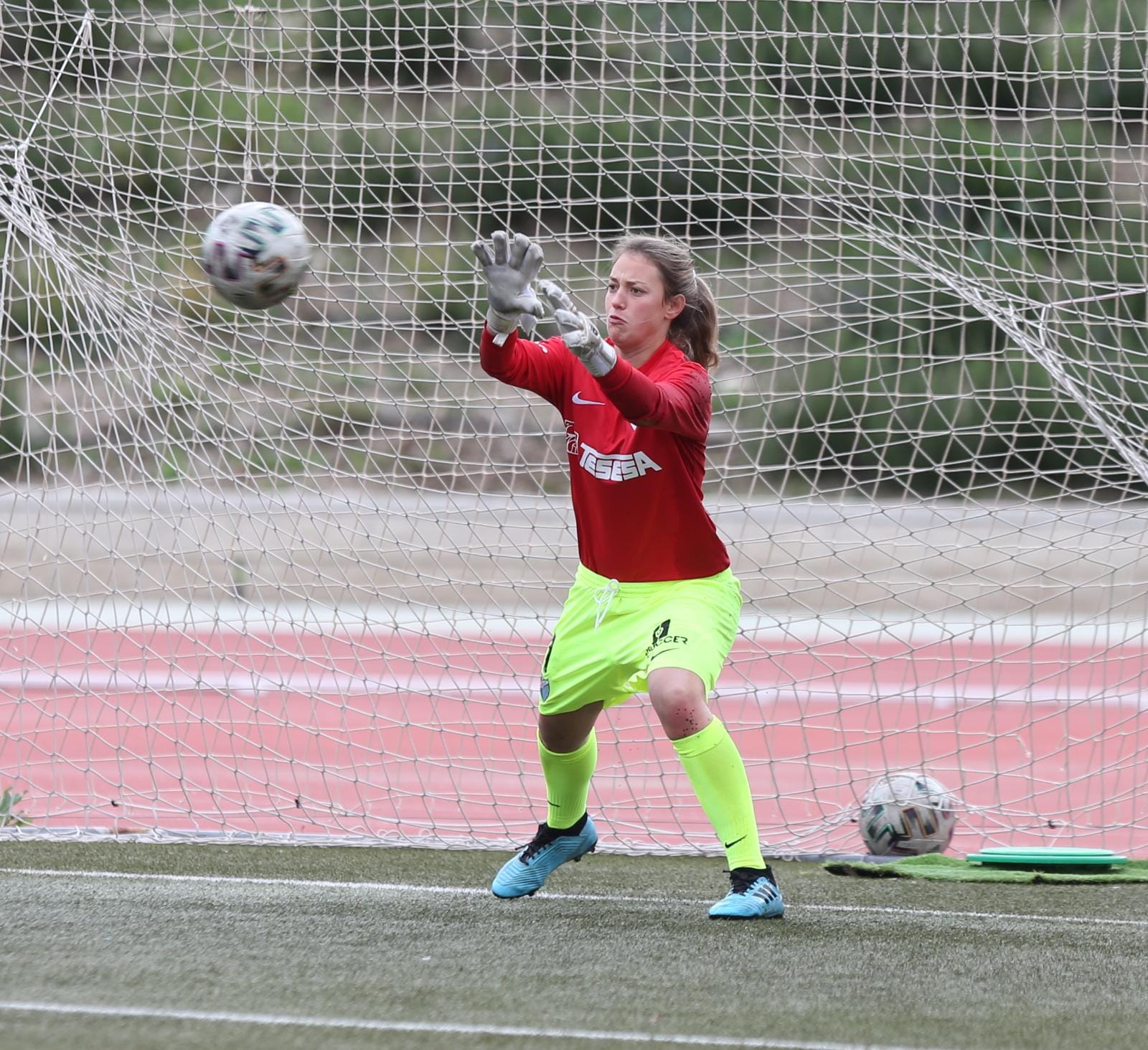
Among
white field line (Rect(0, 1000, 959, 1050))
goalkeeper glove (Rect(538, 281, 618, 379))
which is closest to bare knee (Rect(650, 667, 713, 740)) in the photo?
goalkeeper glove (Rect(538, 281, 618, 379))

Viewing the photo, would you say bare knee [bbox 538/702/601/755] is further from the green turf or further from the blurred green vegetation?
the blurred green vegetation

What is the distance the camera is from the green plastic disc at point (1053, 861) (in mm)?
5094

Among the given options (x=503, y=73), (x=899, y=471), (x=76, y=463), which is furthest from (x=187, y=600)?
(x=899, y=471)

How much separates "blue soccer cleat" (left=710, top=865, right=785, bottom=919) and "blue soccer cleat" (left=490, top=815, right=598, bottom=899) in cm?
50

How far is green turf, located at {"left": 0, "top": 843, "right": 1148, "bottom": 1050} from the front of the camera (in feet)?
9.73

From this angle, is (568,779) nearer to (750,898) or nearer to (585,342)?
(750,898)

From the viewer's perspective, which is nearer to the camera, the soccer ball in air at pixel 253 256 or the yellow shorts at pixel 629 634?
the yellow shorts at pixel 629 634

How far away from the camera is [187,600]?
6.04 meters

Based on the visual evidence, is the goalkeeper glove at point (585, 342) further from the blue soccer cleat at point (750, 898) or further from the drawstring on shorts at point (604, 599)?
the blue soccer cleat at point (750, 898)

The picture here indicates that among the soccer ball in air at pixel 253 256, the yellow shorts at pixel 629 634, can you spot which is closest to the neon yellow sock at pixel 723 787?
the yellow shorts at pixel 629 634

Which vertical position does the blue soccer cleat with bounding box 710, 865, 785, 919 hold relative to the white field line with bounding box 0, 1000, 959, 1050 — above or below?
below

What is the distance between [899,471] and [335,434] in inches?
86.8

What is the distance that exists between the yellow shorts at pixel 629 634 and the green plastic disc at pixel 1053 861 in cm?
154

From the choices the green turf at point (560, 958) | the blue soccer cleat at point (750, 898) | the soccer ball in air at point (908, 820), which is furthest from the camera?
the soccer ball in air at point (908, 820)
